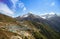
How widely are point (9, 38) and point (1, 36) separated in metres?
7.17

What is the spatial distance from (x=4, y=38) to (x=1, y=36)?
2115mm

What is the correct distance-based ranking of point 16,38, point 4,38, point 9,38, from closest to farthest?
point 4,38 < point 9,38 < point 16,38

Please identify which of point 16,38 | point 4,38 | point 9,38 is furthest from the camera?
point 16,38

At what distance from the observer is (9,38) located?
82.4 m

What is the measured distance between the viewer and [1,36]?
251ft

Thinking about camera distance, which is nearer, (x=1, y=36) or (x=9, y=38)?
(x=1, y=36)

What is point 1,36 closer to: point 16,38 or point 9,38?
point 9,38

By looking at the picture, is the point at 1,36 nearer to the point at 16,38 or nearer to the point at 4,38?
the point at 4,38

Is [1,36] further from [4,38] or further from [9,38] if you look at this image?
[9,38]

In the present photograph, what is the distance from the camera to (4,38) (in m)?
75.9

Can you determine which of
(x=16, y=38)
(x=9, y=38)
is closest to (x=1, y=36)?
(x=9, y=38)

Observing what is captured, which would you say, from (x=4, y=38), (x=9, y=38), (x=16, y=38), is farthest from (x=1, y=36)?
(x=16, y=38)

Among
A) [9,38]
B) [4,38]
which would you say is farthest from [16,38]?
[4,38]

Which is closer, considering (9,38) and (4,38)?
(4,38)
